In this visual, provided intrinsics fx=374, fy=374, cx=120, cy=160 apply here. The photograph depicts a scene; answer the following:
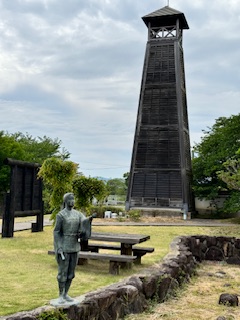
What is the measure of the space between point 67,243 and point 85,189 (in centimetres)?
1019

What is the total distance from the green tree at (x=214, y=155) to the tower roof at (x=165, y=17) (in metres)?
7.94

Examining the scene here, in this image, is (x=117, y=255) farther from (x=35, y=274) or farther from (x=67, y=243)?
(x=67, y=243)

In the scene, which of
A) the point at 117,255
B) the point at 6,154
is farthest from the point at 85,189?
the point at 6,154

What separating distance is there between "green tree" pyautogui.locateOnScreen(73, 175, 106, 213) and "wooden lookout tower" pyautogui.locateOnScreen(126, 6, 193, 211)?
1052 cm

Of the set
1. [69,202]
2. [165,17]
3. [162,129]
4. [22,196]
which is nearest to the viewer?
[69,202]

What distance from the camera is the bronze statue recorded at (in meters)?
4.78

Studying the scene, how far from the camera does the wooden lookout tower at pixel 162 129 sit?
82.1 feet

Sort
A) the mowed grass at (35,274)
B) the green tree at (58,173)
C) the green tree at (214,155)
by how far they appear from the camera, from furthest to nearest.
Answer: the green tree at (214,155), the green tree at (58,173), the mowed grass at (35,274)

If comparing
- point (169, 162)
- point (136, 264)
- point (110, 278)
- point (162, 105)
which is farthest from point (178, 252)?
point (162, 105)

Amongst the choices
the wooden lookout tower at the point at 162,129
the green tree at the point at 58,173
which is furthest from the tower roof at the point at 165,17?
the green tree at the point at 58,173

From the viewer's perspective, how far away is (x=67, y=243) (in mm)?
4848

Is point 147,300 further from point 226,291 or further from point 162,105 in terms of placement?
point 162,105

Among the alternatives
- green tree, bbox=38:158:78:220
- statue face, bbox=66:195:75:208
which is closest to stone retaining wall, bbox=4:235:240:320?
statue face, bbox=66:195:75:208

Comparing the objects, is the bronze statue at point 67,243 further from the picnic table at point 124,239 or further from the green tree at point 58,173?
the green tree at point 58,173
